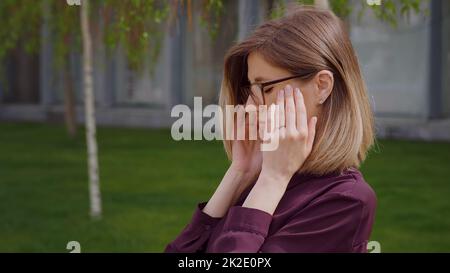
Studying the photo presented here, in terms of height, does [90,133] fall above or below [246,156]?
below

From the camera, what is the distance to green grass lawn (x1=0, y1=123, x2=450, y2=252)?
21.4 feet

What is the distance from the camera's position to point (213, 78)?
58.8ft

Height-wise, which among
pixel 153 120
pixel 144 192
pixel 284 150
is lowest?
pixel 153 120

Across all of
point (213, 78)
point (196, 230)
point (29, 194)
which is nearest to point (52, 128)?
point (213, 78)

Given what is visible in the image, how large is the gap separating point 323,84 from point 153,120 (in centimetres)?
1596

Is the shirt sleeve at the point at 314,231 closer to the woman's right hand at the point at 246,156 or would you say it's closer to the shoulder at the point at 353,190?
the shoulder at the point at 353,190

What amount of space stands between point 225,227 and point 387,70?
43.9ft

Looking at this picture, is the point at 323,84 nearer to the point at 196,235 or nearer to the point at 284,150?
the point at 284,150

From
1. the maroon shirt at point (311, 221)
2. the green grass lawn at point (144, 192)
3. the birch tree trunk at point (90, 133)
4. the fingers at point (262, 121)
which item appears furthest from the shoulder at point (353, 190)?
the birch tree trunk at point (90, 133)

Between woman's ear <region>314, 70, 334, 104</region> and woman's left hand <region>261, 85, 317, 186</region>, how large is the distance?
59mm

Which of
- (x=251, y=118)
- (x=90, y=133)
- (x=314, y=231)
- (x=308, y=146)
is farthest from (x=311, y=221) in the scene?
(x=90, y=133)

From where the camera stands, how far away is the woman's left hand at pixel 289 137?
1.83 metres

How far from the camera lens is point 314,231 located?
71.9 inches
